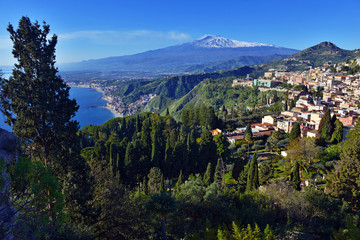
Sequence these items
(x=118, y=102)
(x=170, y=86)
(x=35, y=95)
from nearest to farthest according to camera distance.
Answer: (x=35, y=95)
(x=118, y=102)
(x=170, y=86)

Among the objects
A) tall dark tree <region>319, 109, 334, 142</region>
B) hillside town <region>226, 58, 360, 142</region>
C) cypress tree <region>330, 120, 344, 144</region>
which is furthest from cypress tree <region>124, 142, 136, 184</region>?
cypress tree <region>330, 120, 344, 144</region>

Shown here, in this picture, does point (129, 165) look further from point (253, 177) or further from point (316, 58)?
point (316, 58)

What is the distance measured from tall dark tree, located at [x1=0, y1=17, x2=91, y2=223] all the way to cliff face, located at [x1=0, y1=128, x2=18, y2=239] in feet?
6.15

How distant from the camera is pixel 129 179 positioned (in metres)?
19.6

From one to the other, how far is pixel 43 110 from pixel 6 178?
135 inches

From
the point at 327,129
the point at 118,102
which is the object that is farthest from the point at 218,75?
the point at 327,129

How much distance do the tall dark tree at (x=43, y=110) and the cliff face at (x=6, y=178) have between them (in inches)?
73.7

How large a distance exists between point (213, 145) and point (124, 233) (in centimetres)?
1560

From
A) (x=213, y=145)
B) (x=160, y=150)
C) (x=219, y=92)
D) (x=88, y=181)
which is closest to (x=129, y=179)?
(x=160, y=150)

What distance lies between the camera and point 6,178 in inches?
173

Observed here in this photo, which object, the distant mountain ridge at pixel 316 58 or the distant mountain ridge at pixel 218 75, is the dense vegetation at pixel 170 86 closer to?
the distant mountain ridge at pixel 218 75

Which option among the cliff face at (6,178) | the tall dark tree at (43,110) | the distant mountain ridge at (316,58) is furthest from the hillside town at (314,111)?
the distant mountain ridge at (316,58)

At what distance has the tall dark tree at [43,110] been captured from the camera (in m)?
7.18

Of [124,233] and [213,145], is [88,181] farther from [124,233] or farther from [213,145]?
[213,145]
